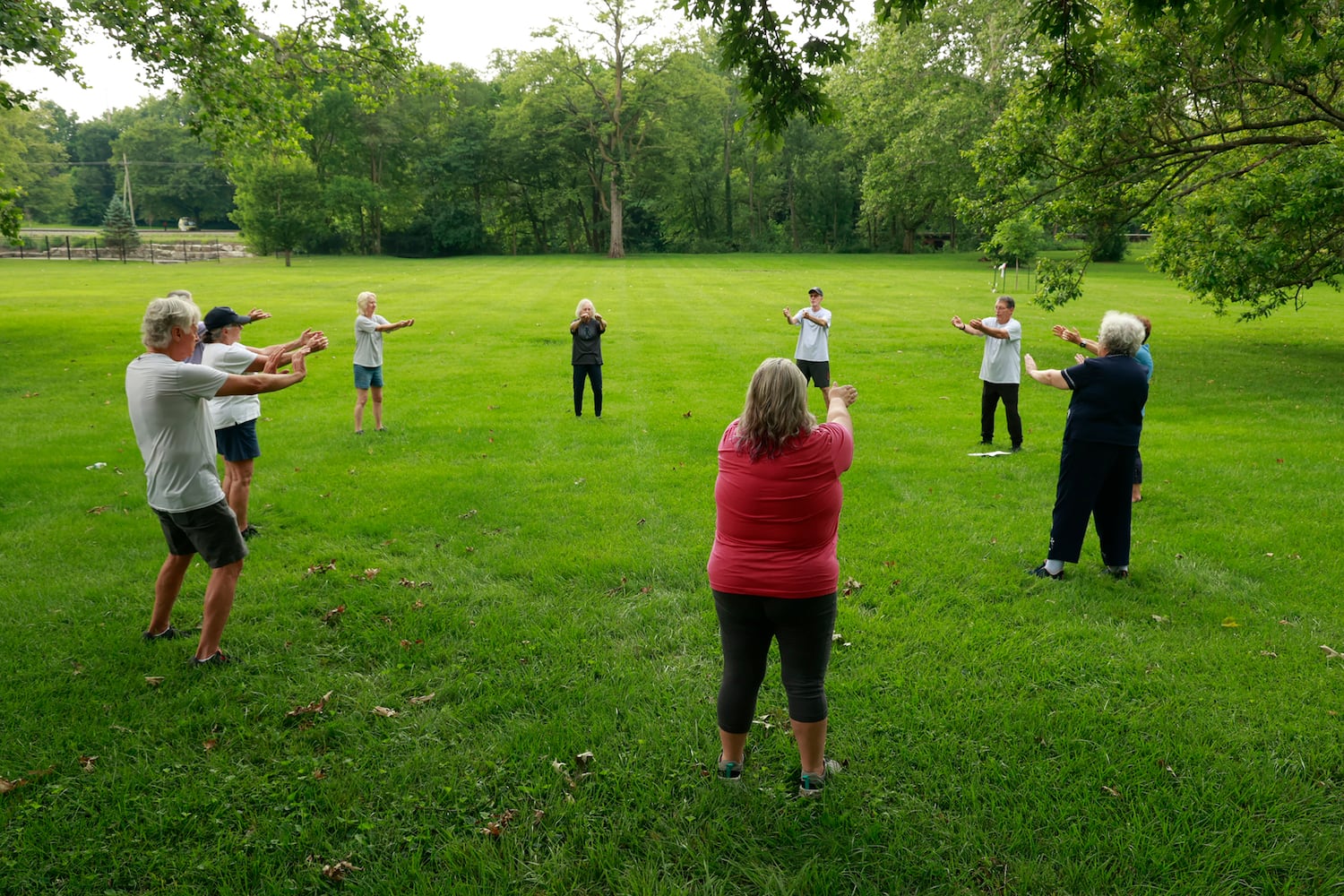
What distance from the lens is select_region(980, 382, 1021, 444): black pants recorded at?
436 inches

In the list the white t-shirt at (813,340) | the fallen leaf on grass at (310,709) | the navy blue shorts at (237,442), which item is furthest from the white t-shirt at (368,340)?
the fallen leaf on grass at (310,709)

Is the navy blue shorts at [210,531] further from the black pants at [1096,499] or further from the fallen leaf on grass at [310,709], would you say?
the black pants at [1096,499]

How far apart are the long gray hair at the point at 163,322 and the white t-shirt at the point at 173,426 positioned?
0.10 meters

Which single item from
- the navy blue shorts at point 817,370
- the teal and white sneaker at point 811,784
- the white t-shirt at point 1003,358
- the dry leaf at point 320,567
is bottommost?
the teal and white sneaker at point 811,784

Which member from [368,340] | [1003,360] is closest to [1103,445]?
[1003,360]

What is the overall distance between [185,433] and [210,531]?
63cm

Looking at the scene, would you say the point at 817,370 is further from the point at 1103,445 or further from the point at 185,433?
the point at 185,433

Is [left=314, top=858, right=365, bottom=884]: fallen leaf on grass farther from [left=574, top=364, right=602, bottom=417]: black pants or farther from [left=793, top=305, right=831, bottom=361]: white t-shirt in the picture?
[left=793, top=305, right=831, bottom=361]: white t-shirt

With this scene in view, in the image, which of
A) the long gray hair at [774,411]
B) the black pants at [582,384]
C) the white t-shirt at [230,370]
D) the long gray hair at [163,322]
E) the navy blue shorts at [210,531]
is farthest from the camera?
the black pants at [582,384]

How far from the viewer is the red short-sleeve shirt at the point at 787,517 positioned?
3.78 m

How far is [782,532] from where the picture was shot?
12.5 ft

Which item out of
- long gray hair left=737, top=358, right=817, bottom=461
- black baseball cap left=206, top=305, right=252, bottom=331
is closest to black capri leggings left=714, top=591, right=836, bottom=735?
long gray hair left=737, top=358, right=817, bottom=461

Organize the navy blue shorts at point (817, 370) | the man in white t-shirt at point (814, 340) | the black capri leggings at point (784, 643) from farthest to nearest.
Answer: the navy blue shorts at point (817, 370)
the man in white t-shirt at point (814, 340)
the black capri leggings at point (784, 643)

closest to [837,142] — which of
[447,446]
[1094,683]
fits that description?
[447,446]
